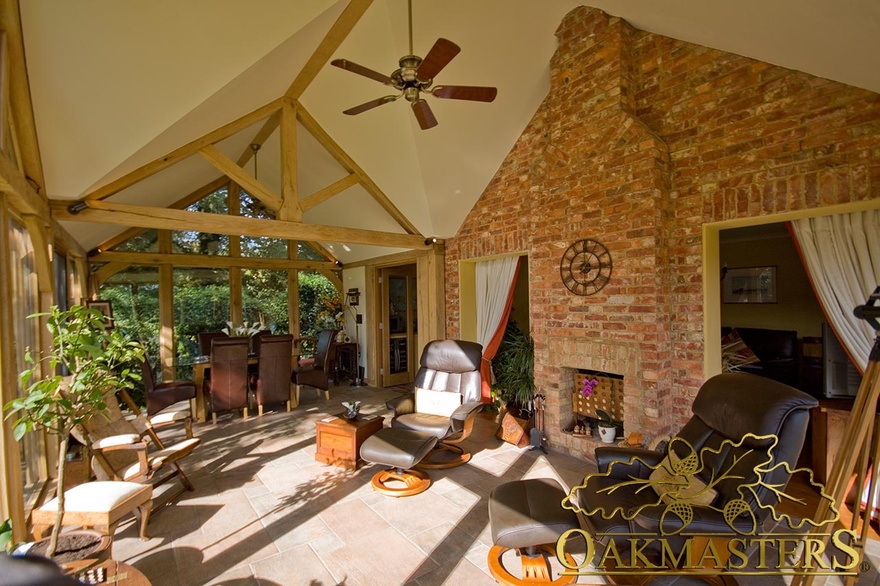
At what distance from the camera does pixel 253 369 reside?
19.6ft

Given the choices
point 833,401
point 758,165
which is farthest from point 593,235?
point 833,401

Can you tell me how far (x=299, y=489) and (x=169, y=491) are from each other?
1.05 meters

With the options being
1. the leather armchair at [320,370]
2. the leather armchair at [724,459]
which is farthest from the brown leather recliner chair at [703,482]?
the leather armchair at [320,370]

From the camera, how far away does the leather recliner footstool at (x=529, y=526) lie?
2.08 metres

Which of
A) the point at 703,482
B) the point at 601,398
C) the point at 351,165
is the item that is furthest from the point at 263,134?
the point at 703,482

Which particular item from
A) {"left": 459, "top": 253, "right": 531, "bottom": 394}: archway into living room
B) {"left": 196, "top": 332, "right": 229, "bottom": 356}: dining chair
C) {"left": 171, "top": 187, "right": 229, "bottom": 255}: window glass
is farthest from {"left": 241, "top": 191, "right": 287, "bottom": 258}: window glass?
{"left": 459, "top": 253, "right": 531, "bottom": 394}: archway into living room

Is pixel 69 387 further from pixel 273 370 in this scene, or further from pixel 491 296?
pixel 491 296

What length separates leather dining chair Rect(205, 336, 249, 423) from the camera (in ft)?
16.7

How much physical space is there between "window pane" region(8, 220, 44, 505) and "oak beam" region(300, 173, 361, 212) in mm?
2389

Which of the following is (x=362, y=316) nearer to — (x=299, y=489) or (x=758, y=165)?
(x=299, y=489)

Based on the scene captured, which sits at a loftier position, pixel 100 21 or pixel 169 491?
pixel 100 21

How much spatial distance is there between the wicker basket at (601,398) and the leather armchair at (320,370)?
3.72 m

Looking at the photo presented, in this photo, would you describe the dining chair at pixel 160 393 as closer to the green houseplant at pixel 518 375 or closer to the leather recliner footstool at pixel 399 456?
the leather recliner footstool at pixel 399 456

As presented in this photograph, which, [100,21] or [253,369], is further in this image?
[253,369]
